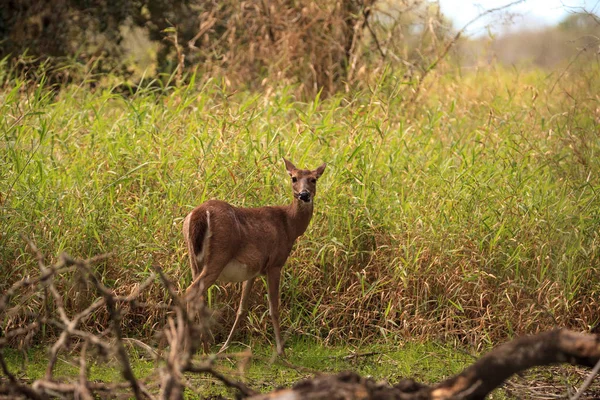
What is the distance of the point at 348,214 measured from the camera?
642cm

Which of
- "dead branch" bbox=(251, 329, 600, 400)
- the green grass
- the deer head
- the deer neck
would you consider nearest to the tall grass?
the green grass

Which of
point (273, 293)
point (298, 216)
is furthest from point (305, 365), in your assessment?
point (298, 216)

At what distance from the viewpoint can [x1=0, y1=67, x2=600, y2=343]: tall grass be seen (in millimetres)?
5945

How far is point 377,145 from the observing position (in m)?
7.08

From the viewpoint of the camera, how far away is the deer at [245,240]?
5207 mm

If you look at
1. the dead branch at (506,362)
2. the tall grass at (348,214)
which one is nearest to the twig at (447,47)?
the tall grass at (348,214)

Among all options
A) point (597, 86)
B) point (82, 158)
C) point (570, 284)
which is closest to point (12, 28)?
point (82, 158)

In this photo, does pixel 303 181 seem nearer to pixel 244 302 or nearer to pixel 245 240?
pixel 245 240

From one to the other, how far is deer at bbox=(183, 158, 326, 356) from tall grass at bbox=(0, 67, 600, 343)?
1.30 ft

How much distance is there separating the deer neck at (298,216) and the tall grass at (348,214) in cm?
33

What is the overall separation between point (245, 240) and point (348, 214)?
1.25m

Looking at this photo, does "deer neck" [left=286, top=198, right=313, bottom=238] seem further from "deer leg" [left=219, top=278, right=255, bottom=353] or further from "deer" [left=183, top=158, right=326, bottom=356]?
"deer leg" [left=219, top=278, right=255, bottom=353]

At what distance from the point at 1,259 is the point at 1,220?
1.03ft

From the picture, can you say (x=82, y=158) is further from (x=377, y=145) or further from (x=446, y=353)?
(x=446, y=353)
